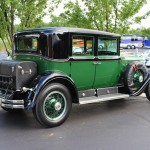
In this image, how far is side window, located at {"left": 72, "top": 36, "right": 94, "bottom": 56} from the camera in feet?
21.5

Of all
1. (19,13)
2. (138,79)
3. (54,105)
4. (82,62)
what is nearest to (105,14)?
(19,13)

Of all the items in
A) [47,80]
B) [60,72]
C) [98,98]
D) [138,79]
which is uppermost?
[60,72]

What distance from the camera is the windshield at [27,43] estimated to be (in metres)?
6.50

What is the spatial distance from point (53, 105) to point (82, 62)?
121 centimetres

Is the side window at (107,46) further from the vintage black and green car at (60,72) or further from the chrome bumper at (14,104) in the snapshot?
the chrome bumper at (14,104)

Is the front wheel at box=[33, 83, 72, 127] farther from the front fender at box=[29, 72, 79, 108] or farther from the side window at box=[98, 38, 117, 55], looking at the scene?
the side window at box=[98, 38, 117, 55]

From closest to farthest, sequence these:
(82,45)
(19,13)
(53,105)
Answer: (53,105)
(82,45)
(19,13)

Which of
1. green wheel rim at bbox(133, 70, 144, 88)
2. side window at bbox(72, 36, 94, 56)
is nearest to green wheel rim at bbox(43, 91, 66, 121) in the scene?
side window at bbox(72, 36, 94, 56)

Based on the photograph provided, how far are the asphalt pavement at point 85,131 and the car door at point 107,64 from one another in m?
0.70

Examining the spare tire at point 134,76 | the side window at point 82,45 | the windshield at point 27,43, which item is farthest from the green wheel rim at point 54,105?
the spare tire at point 134,76

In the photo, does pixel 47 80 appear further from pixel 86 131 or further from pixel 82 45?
pixel 82 45

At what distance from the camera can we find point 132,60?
7.92 metres

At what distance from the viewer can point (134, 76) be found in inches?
304

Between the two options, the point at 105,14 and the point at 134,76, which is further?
the point at 105,14
